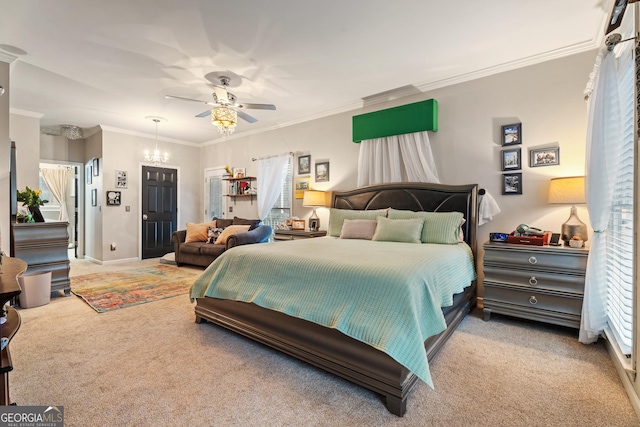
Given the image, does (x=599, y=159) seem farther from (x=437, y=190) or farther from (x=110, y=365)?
(x=110, y=365)

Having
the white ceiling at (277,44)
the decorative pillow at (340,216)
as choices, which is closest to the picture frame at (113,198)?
the white ceiling at (277,44)

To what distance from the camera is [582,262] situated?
2520 mm

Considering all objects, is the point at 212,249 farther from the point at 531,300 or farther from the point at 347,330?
the point at 531,300

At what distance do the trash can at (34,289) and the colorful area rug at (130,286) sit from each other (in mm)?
361

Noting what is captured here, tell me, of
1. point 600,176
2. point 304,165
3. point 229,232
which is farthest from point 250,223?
point 600,176

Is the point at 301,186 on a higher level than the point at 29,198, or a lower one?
higher

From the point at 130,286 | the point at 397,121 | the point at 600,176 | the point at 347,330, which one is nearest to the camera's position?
the point at 347,330

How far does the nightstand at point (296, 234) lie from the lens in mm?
4516

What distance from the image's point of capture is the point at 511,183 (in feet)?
10.8

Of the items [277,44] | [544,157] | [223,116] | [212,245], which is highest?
[277,44]

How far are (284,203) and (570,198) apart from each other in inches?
164

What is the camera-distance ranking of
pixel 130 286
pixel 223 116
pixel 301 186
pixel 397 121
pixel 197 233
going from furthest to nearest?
pixel 197 233, pixel 301 186, pixel 130 286, pixel 397 121, pixel 223 116

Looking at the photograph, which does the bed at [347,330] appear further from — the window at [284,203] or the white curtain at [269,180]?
the white curtain at [269,180]

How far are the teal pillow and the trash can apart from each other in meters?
4.24
